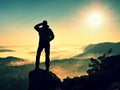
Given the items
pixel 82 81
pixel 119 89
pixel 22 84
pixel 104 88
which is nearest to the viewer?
pixel 119 89

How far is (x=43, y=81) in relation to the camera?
20.5 metres

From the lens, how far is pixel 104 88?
2203 cm

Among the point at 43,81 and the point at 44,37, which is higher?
the point at 44,37

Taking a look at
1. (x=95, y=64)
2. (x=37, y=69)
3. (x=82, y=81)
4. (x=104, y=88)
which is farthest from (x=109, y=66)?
(x=95, y=64)

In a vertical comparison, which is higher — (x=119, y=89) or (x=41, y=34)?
(x=41, y=34)

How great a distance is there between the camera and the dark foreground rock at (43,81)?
20517 mm

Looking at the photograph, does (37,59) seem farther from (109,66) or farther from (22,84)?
(22,84)

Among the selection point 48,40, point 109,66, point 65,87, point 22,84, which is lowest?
point 22,84

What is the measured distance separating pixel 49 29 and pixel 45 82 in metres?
4.33

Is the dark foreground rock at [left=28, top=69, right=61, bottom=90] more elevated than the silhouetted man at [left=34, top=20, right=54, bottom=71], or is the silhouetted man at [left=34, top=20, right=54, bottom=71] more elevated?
the silhouetted man at [left=34, top=20, right=54, bottom=71]

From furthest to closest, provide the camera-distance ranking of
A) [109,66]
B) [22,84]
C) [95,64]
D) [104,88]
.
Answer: [22,84] → [95,64] → [109,66] → [104,88]

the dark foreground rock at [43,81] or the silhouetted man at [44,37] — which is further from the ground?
the silhouetted man at [44,37]

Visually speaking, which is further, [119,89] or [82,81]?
[82,81]

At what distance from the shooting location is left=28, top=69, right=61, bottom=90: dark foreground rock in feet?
67.3
